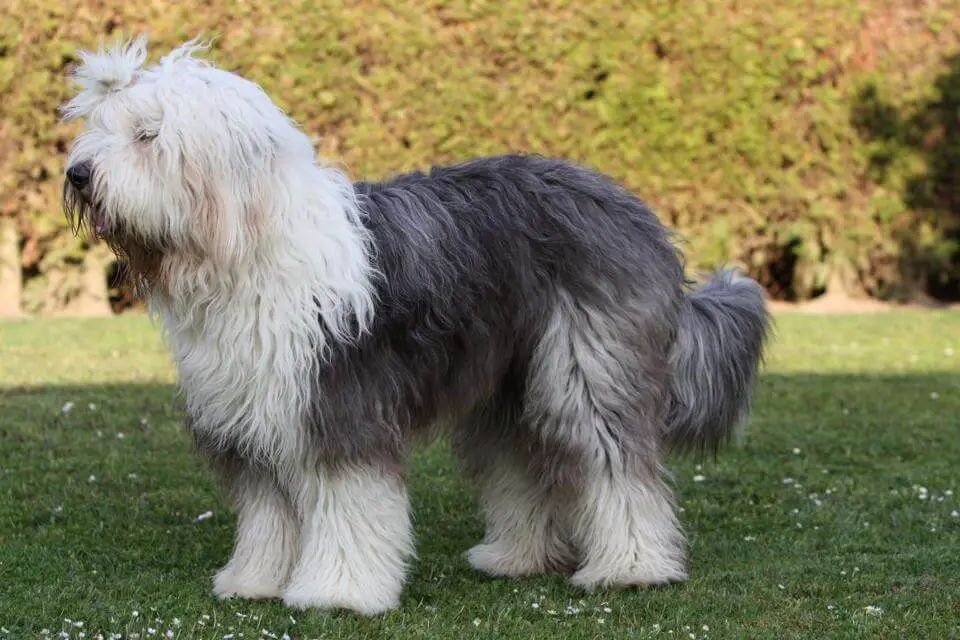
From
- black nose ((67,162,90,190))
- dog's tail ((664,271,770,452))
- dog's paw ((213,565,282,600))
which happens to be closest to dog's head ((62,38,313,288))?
black nose ((67,162,90,190))

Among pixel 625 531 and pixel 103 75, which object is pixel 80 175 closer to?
pixel 103 75

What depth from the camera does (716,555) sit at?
17.2ft

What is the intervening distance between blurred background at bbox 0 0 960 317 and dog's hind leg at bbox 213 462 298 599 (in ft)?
22.4

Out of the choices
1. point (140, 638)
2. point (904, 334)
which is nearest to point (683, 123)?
point (904, 334)

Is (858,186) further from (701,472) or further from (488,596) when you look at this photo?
(488,596)

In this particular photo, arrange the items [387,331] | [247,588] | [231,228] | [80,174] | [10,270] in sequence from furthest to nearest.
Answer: [10,270] < [247,588] < [387,331] < [231,228] < [80,174]

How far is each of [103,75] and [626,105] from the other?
8.11 meters

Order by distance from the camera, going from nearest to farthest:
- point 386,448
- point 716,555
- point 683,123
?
1. point 386,448
2. point 716,555
3. point 683,123

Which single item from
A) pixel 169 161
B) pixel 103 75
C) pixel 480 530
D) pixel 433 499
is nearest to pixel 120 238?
pixel 169 161

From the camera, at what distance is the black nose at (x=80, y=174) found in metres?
4.04

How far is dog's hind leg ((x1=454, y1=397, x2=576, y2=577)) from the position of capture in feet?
16.7

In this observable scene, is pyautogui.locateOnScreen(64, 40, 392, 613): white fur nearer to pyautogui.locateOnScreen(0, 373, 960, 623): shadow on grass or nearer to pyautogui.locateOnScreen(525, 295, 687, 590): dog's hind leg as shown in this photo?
pyautogui.locateOnScreen(0, 373, 960, 623): shadow on grass

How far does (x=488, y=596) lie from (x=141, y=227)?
1.77m

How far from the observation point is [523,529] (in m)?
5.13
